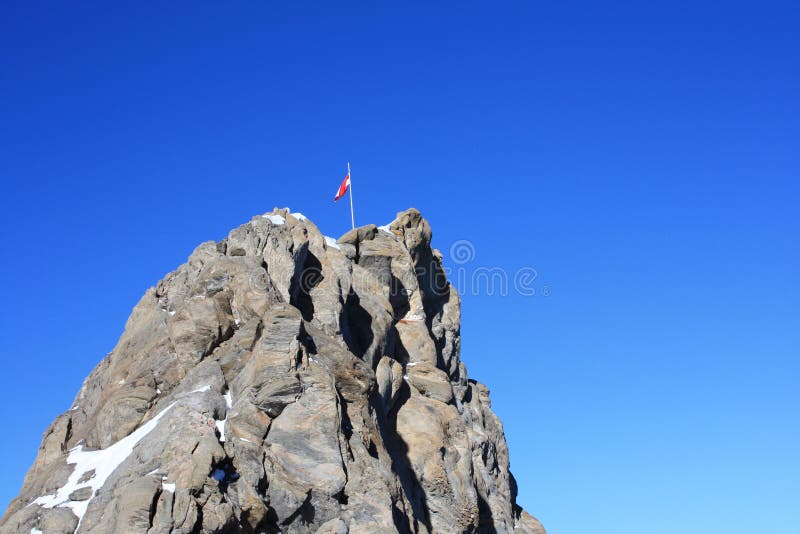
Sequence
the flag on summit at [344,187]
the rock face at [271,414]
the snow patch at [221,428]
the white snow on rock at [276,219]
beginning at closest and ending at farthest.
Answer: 1. the rock face at [271,414]
2. the snow patch at [221,428]
3. the white snow on rock at [276,219]
4. the flag on summit at [344,187]

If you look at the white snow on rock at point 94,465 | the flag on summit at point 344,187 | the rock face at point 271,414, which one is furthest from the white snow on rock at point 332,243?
the white snow on rock at point 94,465

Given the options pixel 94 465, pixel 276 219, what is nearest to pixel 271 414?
pixel 94 465

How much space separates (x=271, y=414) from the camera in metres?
47.2

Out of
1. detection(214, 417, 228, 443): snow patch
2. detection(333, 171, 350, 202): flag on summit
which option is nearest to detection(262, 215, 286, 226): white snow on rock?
detection(333, 171, 350, 202): flag on summit

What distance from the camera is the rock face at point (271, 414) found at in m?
42.6

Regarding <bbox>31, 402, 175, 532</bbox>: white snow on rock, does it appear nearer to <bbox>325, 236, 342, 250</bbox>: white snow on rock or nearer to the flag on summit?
<bbox>325, 236, 342, 250</bbox>: white snow on rock

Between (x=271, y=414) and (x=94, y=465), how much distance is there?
29.2 feet

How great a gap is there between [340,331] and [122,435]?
14863 millimetres

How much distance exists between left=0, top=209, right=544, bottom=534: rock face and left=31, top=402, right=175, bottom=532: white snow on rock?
13 cm

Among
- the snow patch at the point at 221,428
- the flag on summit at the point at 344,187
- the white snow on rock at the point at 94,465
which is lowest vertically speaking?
the white snow on rock at the point at 94,465

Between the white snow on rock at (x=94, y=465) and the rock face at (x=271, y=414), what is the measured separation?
13 centimetres

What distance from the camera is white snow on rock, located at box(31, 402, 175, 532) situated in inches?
1720

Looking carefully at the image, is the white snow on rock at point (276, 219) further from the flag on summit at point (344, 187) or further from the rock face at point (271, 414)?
the flag on summit at point (344, 187)

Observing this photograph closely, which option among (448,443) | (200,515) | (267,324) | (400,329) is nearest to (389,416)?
(448,443)
